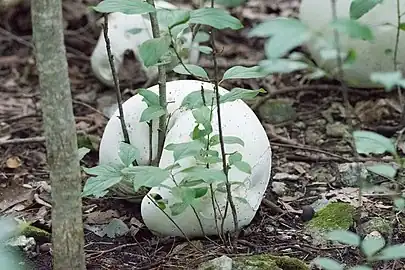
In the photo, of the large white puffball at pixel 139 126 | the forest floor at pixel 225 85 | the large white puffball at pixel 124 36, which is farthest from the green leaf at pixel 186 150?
the large white puffball at pixel 124 36

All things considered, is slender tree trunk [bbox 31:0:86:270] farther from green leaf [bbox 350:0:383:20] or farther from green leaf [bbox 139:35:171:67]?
green leaf [bbox 350:0:383:20]

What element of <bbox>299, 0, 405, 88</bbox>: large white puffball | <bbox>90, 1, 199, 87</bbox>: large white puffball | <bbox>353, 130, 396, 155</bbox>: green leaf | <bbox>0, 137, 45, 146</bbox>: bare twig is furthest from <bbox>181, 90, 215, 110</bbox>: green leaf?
<bbox>90, 1, 199, 87</bbox>: large white puffball

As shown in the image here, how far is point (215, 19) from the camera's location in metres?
1.79

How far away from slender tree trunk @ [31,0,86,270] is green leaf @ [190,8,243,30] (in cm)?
32

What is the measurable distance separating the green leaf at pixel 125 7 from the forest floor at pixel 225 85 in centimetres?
47

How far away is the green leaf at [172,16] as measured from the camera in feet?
5.75

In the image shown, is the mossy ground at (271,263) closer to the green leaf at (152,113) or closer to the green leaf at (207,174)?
the green leaf at (207,174)

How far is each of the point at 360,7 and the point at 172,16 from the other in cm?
52

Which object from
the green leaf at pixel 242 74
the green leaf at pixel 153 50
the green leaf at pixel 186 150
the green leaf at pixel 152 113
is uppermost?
the green leaf at pixel 153 50

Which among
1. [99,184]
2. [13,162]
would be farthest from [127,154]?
[13,162]

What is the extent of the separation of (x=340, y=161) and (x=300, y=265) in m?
0.88

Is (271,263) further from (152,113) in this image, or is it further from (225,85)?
(225,85)

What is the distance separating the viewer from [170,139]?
87.4 inches

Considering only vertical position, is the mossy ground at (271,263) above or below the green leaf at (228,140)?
below
